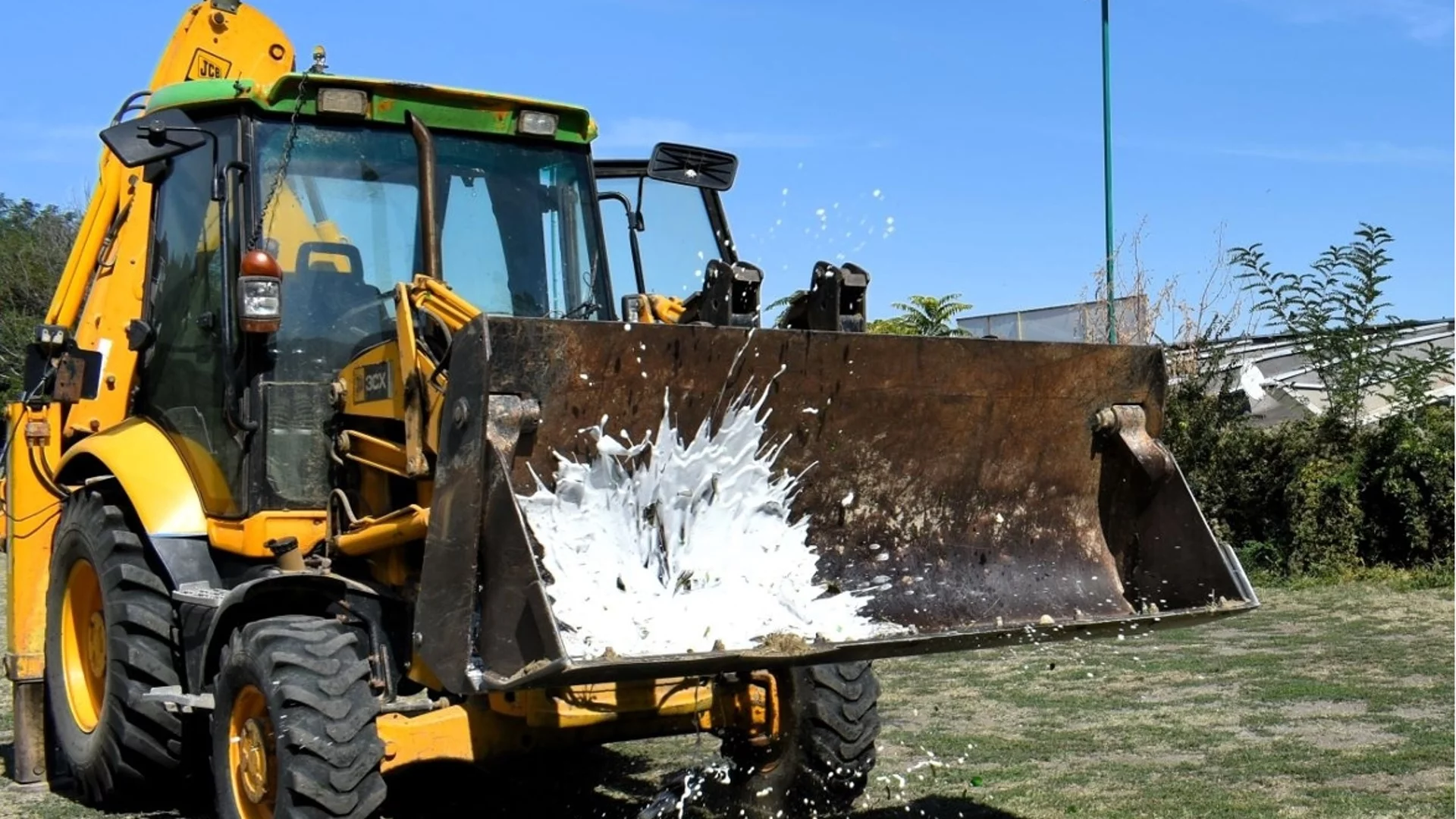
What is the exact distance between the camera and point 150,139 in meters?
5.68

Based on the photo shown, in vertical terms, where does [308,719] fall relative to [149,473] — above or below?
below

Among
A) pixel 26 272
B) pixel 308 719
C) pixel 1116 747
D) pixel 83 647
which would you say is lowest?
pixel 1116 747

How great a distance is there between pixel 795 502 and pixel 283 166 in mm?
2304

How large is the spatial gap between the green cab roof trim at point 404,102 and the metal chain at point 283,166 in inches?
0.7

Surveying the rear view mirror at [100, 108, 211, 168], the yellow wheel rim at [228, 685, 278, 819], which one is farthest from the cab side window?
the yellow wheel rim at [228, 685, 278, 819]

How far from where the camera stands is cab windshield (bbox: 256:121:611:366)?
5887 millimetres

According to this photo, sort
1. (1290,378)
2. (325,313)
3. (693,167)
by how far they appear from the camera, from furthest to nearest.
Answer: (1290,378)
(693,167)
(325,313)

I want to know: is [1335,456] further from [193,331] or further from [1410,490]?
[193,331]

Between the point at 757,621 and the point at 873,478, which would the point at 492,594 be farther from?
the point at 873,478

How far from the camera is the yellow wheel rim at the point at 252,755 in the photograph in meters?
5.20

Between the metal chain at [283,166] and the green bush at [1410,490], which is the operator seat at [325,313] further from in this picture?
the green bush at [1410,490]

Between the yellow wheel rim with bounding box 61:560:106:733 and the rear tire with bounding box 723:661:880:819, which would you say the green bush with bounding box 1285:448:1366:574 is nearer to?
the rear tire with bounding box 723:661:880:819

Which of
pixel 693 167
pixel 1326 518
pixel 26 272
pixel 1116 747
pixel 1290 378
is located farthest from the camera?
pixel 26 272

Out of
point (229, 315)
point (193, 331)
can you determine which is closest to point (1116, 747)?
point (229, 315)
